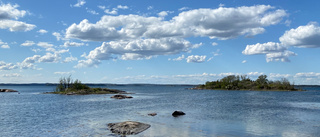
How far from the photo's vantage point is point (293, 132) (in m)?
39.9

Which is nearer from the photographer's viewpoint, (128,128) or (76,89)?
(128,128)

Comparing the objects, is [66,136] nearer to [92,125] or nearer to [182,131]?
[92,125]

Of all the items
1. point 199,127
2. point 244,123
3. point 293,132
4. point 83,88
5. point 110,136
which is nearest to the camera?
point 110,136

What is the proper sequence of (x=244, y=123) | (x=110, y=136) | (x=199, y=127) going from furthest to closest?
(x=244, y=123) → (x=199, y=127) → (x=110, y=136)

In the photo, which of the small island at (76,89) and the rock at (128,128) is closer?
the rock at (128,128)

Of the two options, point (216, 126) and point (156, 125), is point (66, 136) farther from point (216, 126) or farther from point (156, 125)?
point (216, 126)

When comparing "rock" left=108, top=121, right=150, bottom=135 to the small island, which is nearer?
"rock" left=108, top=121, right=150, bottom=135

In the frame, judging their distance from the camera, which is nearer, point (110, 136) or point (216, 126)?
point (110, 136)

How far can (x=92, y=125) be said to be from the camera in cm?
4628

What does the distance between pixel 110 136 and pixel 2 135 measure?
53.7 feet

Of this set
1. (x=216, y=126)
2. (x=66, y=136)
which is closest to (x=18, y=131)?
(x=66, y=136)

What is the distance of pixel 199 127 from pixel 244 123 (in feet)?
33.3

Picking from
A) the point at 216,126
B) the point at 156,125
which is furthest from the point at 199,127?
the point at 156,125

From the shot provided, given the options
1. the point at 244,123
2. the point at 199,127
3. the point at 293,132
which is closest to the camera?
the point at 293,132
